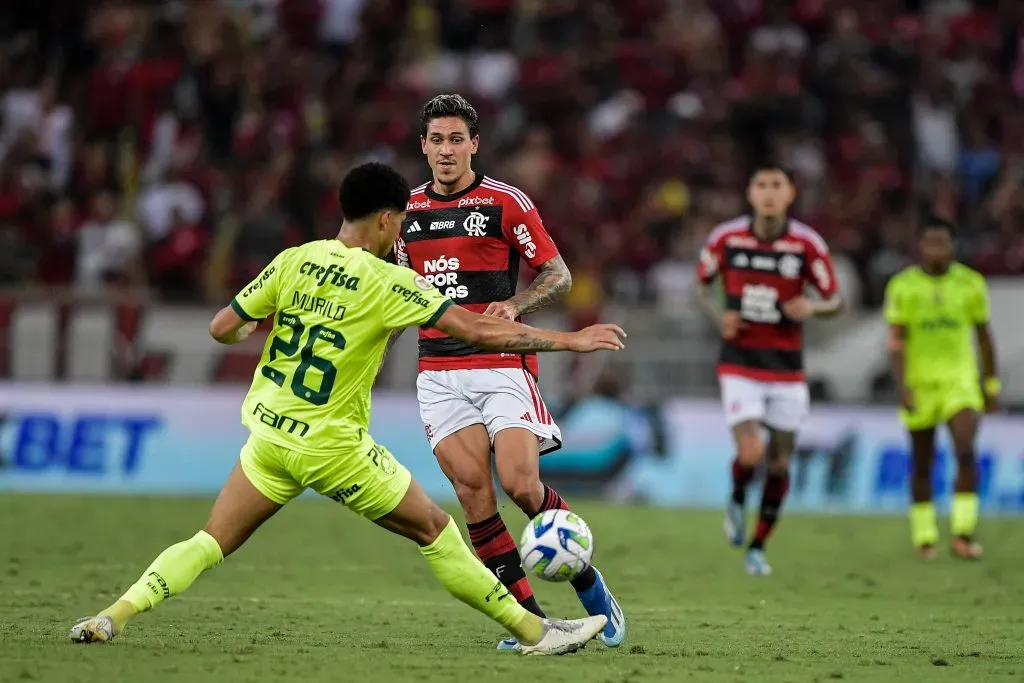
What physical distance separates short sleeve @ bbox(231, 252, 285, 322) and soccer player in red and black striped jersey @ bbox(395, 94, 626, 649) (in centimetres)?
146

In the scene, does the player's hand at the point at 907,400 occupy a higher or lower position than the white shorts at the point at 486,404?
lower

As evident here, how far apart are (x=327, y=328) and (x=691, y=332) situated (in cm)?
1108

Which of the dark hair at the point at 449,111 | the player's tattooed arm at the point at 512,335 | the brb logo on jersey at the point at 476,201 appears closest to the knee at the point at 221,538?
the player's tattooed arm at the point at 512,335

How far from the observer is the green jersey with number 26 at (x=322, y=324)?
7.48 m

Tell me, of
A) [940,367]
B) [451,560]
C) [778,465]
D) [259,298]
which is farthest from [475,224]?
[940,367]

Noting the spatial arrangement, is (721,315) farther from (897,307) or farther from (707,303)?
(897,307)

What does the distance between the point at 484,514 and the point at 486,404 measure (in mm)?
608

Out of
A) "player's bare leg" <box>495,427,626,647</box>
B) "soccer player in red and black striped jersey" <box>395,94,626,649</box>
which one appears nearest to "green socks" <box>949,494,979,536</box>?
"soccer player in red and black striped jersey" <box>395,94,626,649</box>

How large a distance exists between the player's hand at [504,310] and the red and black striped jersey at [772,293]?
4772mm

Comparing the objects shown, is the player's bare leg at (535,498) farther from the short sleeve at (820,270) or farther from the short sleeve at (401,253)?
the short sleeve at (820,270)

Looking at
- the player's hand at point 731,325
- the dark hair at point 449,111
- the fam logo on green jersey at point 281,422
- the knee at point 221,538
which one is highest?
the dark hair at point 449,111

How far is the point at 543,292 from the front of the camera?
28.6 ft

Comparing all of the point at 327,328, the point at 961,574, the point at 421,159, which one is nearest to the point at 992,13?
the point at 421,159

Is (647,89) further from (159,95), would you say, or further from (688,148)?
(159,95)
